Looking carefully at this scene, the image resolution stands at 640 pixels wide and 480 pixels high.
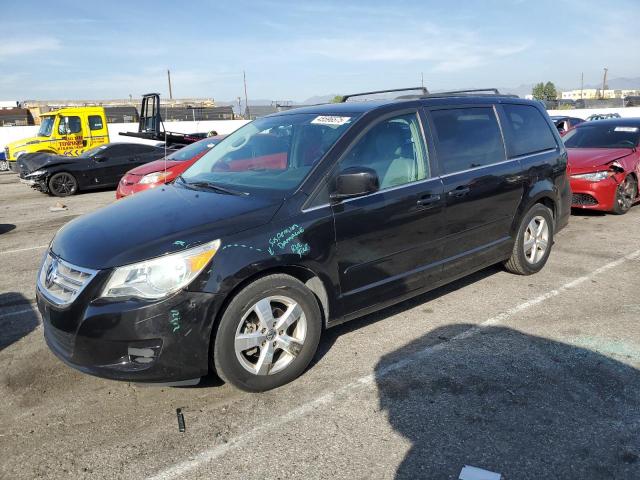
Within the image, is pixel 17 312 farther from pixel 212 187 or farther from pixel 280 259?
pixel 280 259

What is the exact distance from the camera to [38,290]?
3.25 meters

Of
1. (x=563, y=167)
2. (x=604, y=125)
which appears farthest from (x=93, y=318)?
(x=604, y=125)

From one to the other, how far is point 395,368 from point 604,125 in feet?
25.2

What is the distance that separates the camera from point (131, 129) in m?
24.5

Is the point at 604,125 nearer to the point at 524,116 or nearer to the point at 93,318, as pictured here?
the point at 524,116

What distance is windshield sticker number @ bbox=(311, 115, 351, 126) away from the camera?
3.75 metres

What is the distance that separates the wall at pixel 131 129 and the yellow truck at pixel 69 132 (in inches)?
210

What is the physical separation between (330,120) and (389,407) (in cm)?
210

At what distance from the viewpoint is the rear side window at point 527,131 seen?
4.84 metres

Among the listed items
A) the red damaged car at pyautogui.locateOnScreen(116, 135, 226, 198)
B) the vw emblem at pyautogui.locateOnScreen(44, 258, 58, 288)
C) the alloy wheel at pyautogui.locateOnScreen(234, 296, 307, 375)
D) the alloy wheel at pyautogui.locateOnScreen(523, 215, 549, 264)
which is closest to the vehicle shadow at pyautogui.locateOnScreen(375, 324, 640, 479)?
the alloy wheel at pyautogui.locateOnScreen(234, 296, 307, 375)


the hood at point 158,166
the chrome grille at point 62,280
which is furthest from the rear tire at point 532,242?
the hood at point 158,166

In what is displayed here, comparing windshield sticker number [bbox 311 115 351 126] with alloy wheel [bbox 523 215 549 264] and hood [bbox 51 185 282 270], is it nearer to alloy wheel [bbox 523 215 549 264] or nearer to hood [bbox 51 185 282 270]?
hood [bbox 51 185 282 270]

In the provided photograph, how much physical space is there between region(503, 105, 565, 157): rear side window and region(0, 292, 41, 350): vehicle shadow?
4.53 meters

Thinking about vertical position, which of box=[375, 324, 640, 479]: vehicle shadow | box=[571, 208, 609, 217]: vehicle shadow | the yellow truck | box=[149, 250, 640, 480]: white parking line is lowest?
box=[375, 324, 640, 479]: vehicle shadow
